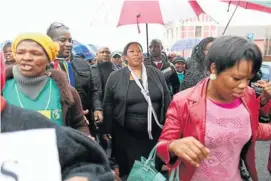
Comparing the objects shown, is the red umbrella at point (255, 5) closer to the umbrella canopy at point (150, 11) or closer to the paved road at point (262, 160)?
the umbrella canopy at point (150, 11)

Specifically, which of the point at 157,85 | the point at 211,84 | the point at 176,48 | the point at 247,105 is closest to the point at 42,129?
the point at 211,84

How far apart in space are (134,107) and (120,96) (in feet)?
0.59

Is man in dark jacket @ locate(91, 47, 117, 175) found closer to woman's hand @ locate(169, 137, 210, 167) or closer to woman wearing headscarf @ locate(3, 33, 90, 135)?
woman wearing headscarf @ locate(3, 33, 90, 135)

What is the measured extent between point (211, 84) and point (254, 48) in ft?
0.97

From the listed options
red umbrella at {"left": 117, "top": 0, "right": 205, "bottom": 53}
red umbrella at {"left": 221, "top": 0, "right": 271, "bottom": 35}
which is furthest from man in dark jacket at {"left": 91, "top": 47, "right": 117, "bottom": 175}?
red umbrella at {"left": 221, "top": 0, "right": 271, "bottom": 35}

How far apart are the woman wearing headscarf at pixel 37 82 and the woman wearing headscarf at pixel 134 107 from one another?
52.3 inches

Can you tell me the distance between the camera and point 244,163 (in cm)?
208

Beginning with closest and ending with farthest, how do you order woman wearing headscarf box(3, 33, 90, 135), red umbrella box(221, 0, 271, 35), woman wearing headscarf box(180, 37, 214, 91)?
woman wearing headscarf box(3, 33, 90, 135)
woman wearing headscarf box(180, 37, 214, 91)
red umbrella box(221, 0, 271, 35)

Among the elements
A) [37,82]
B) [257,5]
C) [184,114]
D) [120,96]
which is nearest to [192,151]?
[184,114]

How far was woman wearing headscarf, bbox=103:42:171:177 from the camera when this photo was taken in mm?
3572

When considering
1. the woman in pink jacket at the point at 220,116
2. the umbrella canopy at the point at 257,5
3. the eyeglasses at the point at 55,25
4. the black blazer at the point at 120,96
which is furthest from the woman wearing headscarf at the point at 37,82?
the umbrella canopy at the point at 257,5

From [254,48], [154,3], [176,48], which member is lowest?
[176,48]

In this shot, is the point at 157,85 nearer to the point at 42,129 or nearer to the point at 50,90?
the point at 50,90

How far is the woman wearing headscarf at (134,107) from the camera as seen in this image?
11.7 feet
